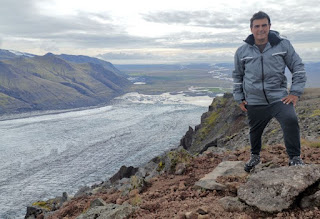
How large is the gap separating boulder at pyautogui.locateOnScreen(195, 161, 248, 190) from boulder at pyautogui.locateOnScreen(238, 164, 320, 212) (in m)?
1.63

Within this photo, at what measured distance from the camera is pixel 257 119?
8547 millimetres

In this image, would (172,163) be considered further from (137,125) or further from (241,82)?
(137,125)

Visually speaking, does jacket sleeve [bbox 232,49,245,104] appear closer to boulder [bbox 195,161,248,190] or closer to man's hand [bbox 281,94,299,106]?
man's hand [bbox 281,94,299,106]

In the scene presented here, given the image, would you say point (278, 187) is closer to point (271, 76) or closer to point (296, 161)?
point (296, 161)

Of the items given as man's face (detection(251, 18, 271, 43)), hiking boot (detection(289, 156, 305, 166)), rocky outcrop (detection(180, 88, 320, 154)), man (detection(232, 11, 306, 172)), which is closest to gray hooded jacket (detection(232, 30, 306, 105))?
man (detection(232, 11, 306, 172))

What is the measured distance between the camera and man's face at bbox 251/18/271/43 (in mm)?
7648

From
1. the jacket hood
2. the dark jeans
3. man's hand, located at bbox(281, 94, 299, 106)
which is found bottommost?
the dark jeans

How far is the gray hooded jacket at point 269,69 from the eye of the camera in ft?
24.8

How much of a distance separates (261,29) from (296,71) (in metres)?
1.35

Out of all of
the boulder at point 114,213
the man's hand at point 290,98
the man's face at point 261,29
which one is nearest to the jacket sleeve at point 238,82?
the man's face at point 261,29

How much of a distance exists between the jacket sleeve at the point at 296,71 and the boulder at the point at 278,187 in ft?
6.23

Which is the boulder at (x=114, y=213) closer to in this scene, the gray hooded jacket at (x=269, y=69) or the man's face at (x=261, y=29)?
the gray hooded jacket at (x=269, y=69)

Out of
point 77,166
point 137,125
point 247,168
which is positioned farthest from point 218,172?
point 137,125

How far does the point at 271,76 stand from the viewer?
304 inches
